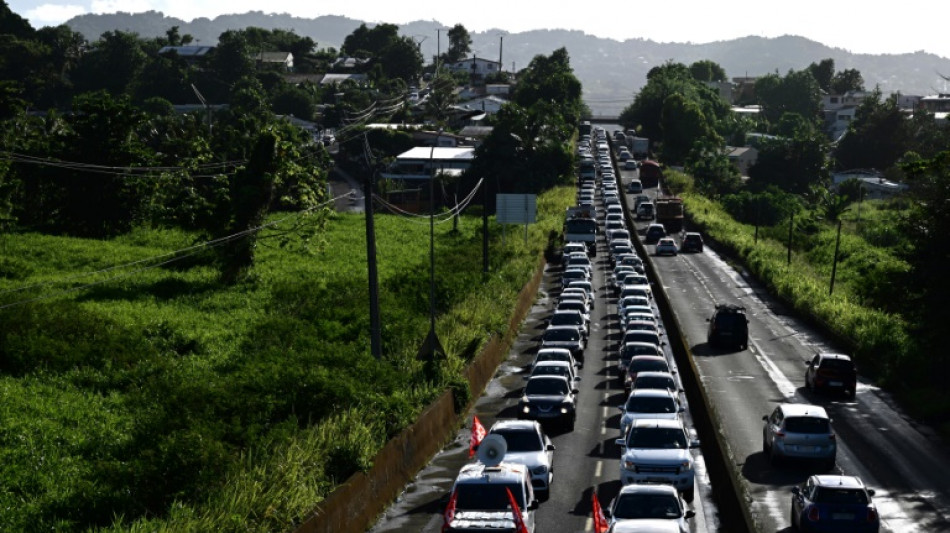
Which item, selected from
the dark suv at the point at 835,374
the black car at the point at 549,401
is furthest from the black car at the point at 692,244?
the black car at the point at 549,401

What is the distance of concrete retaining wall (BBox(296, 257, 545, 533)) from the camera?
24297 mm

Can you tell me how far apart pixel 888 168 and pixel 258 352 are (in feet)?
488

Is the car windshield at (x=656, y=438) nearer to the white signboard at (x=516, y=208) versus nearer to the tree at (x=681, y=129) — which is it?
the white signboard at (x=516, y=208)

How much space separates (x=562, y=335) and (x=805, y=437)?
62.8 feet

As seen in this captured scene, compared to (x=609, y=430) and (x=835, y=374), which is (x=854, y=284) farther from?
(x=609, y=430)

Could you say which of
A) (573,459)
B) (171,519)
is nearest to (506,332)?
(573,459)

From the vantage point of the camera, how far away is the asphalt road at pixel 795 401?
28516 mm

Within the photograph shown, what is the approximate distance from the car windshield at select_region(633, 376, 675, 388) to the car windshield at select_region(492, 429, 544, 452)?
9.23 metres

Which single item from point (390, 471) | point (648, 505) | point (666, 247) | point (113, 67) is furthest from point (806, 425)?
point (113, 67)

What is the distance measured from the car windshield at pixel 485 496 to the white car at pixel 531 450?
4219mm

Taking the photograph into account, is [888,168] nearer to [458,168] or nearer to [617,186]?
[617,186]

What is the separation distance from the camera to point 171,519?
2161cm

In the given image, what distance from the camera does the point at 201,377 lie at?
36125 millimetres

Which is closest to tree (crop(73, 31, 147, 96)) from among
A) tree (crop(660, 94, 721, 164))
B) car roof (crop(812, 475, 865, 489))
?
tree (crop(660, 94, 721, 164))
